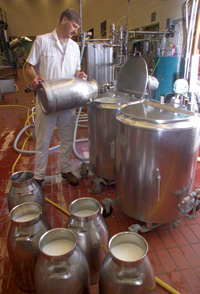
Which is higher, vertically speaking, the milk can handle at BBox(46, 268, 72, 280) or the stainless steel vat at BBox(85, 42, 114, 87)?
the stainless steel vat at BBox(85, 42, 114, 87)

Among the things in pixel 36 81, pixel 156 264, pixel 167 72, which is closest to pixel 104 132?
pixel 36 81

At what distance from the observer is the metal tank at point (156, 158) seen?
1379 millimetres

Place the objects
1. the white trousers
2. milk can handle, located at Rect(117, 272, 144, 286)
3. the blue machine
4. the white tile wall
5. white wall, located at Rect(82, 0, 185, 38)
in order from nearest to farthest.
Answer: milk can handle, located at Rect(117, 272, 144, 286), the white trousers, the blue machine, white wall, located at Rect(82, 0, 185, 38), the white tile wall

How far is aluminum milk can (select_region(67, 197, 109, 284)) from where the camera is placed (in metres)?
1.12

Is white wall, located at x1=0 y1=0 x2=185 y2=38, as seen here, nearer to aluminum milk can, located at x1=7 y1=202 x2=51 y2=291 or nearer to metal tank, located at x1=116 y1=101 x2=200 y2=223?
metal tank, located at x1=116 y1=101 x2=200 y2=223

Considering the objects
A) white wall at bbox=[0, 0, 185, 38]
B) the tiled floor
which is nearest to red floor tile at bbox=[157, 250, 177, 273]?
the tiled floor

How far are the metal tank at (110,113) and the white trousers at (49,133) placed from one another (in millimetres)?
249

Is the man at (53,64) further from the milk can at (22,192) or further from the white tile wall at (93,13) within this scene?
the white tile wall at (93,13)

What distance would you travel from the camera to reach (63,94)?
1729mm

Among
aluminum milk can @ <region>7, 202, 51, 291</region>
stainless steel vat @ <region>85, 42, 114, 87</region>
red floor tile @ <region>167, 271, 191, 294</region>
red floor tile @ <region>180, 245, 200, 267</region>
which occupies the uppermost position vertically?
stainless steel vat @ <region>85, 42, 114, 87</region>

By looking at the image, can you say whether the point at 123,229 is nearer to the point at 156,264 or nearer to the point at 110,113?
the point at 156,264

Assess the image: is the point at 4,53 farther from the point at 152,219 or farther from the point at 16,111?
the point at 152,219

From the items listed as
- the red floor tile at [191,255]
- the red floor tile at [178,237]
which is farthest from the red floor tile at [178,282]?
the red floor tile at [178,237]

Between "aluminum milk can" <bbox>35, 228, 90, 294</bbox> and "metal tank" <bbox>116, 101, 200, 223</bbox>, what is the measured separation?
0.69m
